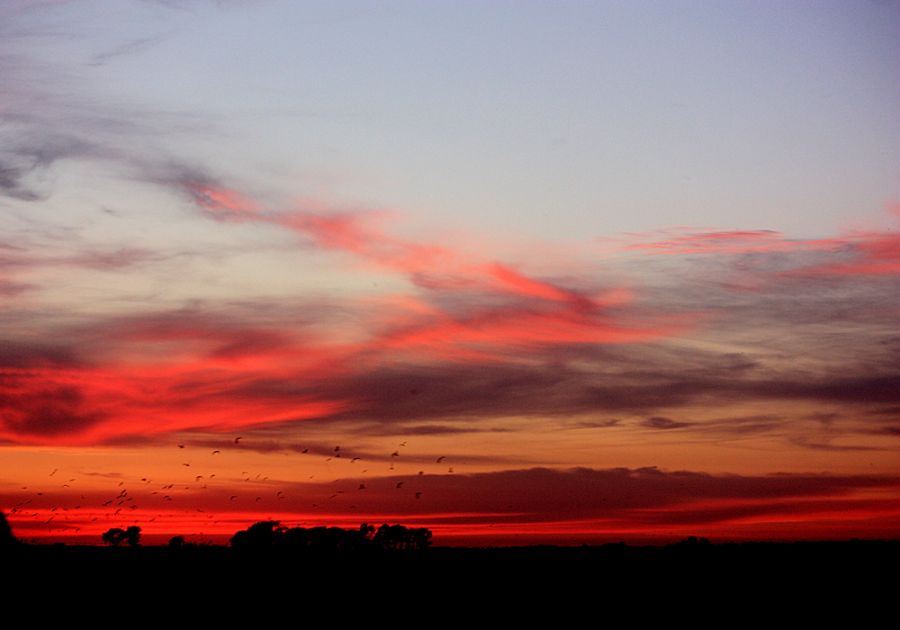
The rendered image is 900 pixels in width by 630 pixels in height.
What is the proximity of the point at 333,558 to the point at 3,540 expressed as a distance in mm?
45503

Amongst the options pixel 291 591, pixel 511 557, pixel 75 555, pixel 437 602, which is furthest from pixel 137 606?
pixel 511 557

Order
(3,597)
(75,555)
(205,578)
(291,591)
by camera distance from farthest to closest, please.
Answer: (75,555) < (205,578) < (291,591) < (3,597)

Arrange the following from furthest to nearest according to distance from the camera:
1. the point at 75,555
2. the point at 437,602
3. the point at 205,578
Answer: the point at 75,555
the point at 205,578
the point at 437,602

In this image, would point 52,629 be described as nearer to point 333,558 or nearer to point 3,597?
point 3,597

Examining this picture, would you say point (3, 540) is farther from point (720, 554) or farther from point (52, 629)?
point (720, 554)

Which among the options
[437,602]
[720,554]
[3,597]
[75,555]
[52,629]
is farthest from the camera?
[720,554]

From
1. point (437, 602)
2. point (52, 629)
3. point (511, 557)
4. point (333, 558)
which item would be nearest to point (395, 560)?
point (333, 558)

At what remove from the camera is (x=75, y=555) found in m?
104

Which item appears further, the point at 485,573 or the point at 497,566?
the point at 497,566

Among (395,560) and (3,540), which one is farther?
(395,560)

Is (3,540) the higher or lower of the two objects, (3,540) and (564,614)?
the higher

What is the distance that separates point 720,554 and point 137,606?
6751cm

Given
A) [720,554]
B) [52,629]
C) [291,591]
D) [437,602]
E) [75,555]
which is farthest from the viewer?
[720,554]

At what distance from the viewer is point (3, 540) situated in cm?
6725
